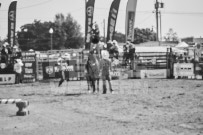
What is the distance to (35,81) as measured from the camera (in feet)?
76.6

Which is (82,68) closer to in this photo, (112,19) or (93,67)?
(112,19)

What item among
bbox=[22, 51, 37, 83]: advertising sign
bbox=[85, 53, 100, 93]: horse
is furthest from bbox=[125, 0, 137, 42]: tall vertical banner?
bbox=[85, 53, 100, 93]: horse

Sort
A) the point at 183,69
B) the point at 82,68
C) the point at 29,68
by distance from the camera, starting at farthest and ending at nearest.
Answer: the point at 82,68
the point at 29,68
the point at 183,69

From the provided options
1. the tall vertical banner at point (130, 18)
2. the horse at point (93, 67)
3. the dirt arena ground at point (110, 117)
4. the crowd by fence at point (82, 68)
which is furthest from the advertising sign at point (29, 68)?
the dirt arena ground at point (110, 117)

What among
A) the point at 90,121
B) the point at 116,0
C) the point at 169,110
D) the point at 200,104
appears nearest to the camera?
the point at 90,121

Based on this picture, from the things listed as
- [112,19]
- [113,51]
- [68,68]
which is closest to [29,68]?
[68,68]

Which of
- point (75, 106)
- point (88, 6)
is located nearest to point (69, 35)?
point (88, 6)

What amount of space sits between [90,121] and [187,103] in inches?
162

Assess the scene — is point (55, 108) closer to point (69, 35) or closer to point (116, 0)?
point (116, 0)

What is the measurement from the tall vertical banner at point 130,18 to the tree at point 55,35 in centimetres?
7078

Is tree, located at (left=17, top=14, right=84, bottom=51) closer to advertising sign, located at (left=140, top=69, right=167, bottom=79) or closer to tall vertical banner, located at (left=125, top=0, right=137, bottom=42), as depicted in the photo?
tall vertical banner, located at (left=125, top=0, right=137, bottom=42)

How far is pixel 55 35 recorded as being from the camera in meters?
96.6

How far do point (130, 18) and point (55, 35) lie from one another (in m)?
73.1

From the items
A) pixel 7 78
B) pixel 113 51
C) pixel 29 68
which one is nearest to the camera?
pixel 7 78
